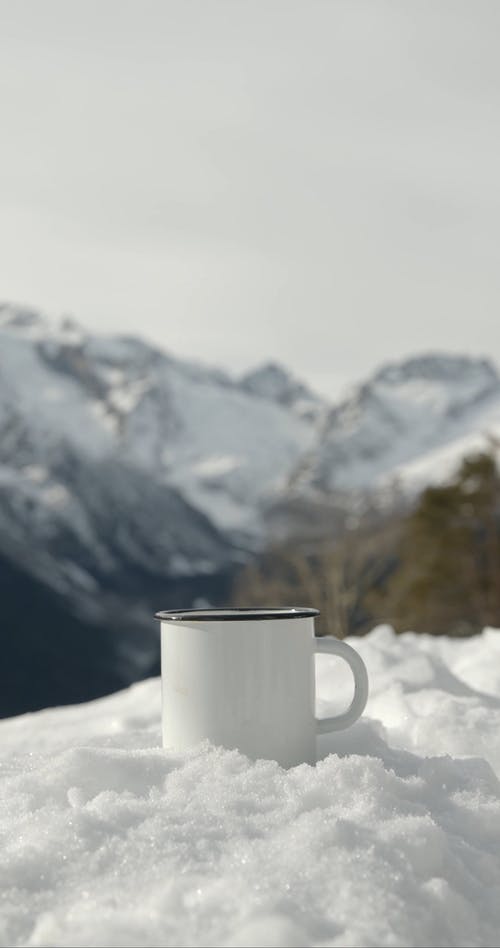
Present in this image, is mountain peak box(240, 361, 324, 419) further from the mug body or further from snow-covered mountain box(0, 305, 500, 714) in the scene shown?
the mug body

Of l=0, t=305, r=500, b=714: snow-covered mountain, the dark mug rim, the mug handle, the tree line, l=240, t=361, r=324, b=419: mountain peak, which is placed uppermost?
l=240, t=361, r=324, b=419: mountain peak

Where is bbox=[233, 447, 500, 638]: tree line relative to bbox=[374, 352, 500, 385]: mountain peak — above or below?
below

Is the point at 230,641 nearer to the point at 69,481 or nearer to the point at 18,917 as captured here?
the point at 18,917

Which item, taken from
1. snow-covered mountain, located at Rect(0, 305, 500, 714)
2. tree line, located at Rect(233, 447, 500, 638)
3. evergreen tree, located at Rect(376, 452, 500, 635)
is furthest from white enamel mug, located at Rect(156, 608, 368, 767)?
snow-covered mountain, located at Rect(0, 305, 500, 714)

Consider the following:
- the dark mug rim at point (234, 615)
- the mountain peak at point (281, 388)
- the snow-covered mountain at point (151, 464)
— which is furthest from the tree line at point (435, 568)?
the mountain peak at point (281, 388)

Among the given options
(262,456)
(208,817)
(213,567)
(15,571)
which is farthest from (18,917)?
(262,456)

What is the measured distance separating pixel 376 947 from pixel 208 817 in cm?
22

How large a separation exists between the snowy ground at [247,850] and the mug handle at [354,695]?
0.05 metres

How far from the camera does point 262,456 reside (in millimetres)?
98312

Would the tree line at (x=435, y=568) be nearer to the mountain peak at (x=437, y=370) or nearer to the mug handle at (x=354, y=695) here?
the mug handle at (x=354, y=695)

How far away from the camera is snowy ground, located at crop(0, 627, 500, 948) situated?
0.76 m

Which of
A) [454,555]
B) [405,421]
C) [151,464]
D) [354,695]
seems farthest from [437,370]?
[354,695]

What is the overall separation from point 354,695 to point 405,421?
4381 inches

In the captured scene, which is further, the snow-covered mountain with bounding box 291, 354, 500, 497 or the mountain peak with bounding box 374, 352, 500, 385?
the mountain peak with bounding box 374, 352, 500, 385
